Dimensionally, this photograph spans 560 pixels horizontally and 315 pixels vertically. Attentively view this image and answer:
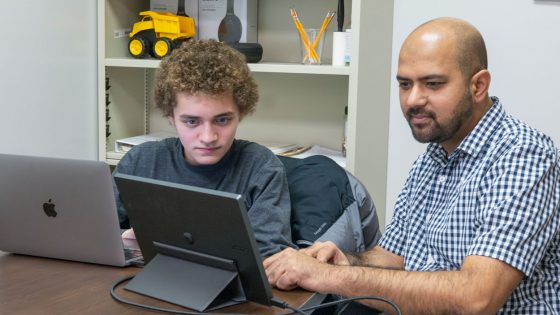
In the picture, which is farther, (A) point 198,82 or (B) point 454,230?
(A) point 198,82

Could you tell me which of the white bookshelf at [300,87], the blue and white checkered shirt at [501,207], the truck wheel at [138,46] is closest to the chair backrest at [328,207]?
the blue and white checkered shirt at [501,207]

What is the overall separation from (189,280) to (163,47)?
154 centimetres

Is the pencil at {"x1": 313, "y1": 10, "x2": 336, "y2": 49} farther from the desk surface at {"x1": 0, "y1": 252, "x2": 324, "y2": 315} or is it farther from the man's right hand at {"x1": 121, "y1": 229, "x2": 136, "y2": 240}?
the desk surface at {"x1": 0, "y1": 252, "x2": 324, "y2": 315}

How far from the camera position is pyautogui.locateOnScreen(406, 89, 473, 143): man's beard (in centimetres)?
154

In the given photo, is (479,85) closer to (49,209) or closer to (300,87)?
(49,209)

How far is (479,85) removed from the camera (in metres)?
1.56

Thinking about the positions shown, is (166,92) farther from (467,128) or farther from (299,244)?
(467,128)

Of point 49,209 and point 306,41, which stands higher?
point 306,41

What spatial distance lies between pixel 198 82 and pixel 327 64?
976 mm

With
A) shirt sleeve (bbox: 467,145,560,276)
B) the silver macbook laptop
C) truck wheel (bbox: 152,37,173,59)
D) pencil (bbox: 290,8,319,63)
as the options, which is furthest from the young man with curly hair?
truck wheel (bbox: 152,37,173,59)

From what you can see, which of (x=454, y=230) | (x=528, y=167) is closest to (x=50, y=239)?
(x=454, y=230)

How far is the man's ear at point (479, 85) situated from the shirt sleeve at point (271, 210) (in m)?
0.47

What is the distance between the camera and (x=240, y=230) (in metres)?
1.16

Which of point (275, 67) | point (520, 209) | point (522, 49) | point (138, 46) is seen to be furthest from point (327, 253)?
point (138, 46)
